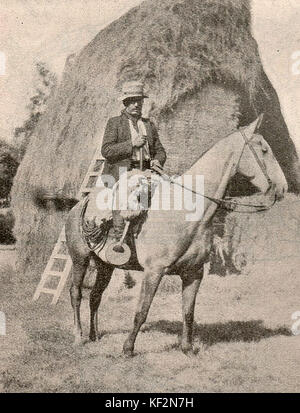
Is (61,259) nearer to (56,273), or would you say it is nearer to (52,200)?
(56,273)

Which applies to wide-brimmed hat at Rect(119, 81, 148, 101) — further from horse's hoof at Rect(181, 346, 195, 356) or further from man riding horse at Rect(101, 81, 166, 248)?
horse's hoof at Rect(181, 346, 195, 356)

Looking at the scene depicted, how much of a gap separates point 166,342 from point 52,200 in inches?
84.1

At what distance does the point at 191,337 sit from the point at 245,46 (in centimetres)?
337

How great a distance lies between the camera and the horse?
5.29 meters

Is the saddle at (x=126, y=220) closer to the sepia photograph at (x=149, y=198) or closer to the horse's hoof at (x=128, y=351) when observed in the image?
the sepia photograph at (x=149, y=198)

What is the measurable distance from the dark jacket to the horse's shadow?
1627 mm

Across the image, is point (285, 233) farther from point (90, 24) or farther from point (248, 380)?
point (90, 24)

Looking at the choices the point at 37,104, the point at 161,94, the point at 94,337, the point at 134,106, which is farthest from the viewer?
the point at 37,104

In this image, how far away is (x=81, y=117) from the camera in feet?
21.8

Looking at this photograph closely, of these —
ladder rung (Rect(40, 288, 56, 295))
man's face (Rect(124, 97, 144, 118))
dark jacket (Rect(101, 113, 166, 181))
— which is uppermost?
man's face (Rect(124, 97, 144, 118))

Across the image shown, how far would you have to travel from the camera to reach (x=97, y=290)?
5.85 metres

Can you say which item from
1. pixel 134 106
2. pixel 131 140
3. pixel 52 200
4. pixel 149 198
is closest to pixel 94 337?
pixel 149 198

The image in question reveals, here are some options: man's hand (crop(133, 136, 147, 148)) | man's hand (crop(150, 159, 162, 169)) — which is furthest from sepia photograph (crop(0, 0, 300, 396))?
man's hand (crop(150, 159, 162, 169))
